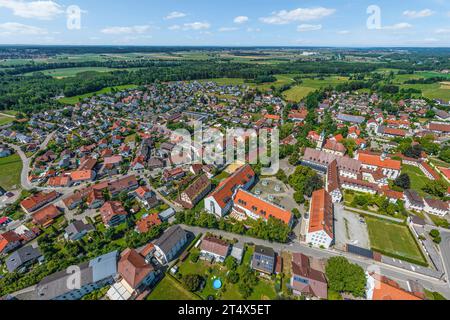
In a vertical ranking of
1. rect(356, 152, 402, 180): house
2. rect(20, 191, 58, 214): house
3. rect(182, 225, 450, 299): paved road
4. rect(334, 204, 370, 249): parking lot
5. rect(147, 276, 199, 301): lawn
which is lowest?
rect(147, 276, 199, 301): lawn

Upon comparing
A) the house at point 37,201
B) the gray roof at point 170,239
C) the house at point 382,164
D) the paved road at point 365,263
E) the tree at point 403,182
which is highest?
the house at point 382,164

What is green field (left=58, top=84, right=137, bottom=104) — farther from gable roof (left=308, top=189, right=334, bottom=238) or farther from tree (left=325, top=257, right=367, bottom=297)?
tree (left=325, top=257, right=367, bottom=297)

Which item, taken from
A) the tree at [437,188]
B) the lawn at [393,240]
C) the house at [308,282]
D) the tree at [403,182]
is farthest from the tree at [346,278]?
the tree at [437,188]

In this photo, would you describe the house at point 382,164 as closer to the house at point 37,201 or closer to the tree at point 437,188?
the tree at point 437,188

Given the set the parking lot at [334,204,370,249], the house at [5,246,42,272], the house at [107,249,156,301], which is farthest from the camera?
the parking lot at [334,204,370,249]

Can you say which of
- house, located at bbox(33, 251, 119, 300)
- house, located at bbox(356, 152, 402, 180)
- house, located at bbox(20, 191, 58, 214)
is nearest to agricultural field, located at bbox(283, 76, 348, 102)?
house, located at bbox(356, 152, 402, 180)
